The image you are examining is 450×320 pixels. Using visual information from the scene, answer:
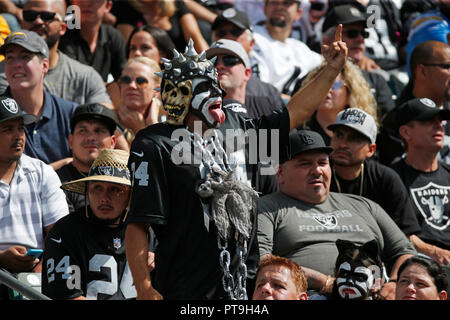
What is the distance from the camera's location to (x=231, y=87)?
7387 millimetres

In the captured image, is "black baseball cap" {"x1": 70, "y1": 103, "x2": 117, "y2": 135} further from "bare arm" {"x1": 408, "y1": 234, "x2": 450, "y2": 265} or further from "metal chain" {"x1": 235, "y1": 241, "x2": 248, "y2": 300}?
"metal chain" {"x1": 235, "y1": 241, "x2": 248, "y2": 300}

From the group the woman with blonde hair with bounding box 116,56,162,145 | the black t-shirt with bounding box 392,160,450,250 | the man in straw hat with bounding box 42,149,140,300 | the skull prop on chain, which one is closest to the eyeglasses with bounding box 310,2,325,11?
the woman with blonde hair with bounding box 116,56,162,145

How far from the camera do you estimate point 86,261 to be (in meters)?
5.64

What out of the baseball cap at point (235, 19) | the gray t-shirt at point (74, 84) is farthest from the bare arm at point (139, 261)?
the baseball cap at point (235, 19)

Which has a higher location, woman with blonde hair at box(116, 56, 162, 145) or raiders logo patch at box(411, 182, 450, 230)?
woman with blonde hair at box(116, 56, 162, 145)

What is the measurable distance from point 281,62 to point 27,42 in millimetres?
3150

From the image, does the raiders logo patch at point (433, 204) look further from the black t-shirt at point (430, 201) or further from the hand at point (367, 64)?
the hand at point (367, 64)

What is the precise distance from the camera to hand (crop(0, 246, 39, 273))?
5.85 meters

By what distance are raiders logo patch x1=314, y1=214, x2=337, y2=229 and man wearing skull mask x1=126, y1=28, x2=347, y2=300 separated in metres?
1.96

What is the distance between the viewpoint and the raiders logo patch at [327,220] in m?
6.42

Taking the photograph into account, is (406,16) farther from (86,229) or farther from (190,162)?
(190,162)

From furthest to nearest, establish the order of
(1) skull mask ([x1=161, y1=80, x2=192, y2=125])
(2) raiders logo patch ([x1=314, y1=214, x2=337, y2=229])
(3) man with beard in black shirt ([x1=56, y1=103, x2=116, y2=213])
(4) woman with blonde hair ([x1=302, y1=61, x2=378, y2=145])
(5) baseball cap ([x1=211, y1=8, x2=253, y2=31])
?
(5) baseball cap ([x1=211, y1=8, x2=253, y2=31]) → (4) woman with blonde hair ([x1=302, y1=61, x2=378, y2=145]) → (3) man with beard in black shirt ([x1=56, y1=103, x2=116, y2=213]) → (2) raiders logo patch ([x1=314, y1=214, x2=337, y2=229]) → (1) skull mask ([x1=161, y1=80, x2=192, y2=125])
